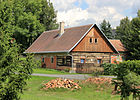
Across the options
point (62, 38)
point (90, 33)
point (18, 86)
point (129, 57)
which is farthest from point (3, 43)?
point (129, 57)

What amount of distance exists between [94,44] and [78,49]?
3.21 metres

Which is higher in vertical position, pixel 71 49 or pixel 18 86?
pixel 71 49

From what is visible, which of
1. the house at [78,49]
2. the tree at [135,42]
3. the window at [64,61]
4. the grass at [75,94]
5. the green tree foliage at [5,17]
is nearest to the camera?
the green tree foliage at [5,17]

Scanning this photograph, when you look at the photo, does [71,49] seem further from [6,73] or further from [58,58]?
[6,73]

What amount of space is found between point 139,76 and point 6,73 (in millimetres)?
4585

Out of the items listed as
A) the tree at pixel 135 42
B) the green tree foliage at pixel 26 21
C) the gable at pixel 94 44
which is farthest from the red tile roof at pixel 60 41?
the tree at pixel 135 42

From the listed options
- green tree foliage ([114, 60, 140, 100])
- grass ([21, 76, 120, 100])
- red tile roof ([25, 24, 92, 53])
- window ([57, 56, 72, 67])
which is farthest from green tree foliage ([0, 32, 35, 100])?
window ([57, 56, 72, 67])

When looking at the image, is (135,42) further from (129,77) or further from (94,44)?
(129,77)

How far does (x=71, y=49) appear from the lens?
108ft

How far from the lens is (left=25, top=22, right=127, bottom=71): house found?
33.8m

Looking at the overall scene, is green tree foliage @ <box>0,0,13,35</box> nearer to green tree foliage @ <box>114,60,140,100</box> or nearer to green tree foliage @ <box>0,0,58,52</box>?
green tree foliage @ <box>114,60,140,100</box>

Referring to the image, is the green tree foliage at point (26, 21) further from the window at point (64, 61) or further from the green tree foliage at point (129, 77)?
the green tree foliage at point (129, 77)

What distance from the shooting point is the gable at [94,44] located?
34525 millimetres

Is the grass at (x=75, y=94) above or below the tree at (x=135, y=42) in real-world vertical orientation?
below
